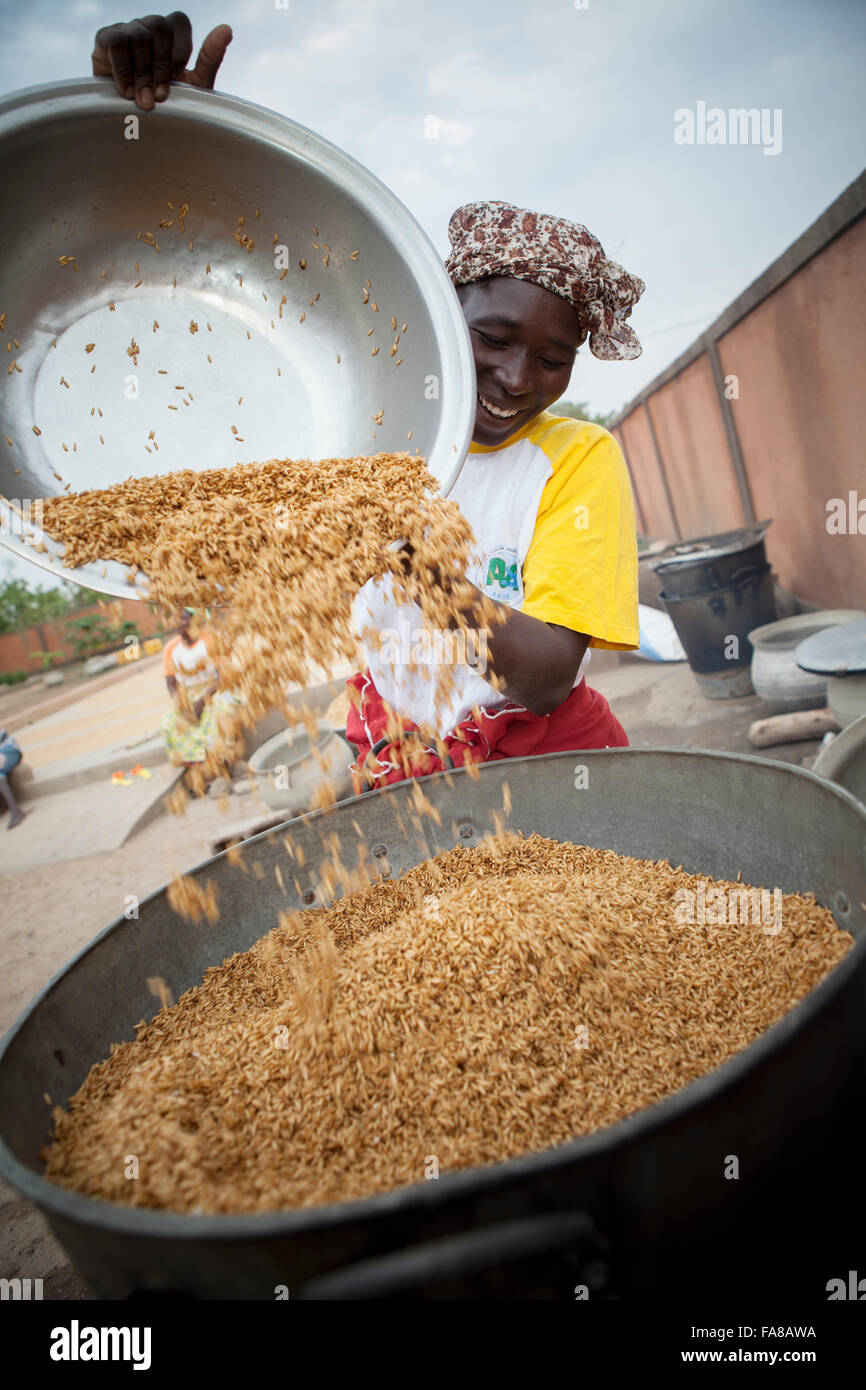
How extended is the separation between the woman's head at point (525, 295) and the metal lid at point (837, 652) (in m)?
1.86

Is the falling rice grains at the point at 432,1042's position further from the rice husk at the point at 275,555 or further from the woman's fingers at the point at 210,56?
the woman's fingers at the point at 210,56

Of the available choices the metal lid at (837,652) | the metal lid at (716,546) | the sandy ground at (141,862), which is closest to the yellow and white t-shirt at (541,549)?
the metal lid at (837,652)

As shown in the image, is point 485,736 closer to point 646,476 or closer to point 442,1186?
point 442,1186

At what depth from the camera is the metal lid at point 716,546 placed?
18.4ft

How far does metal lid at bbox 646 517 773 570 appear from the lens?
5.61 metres

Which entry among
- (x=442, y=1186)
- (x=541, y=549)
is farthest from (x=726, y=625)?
(x=442, y=1186)

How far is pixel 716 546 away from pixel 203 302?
17.9 ft

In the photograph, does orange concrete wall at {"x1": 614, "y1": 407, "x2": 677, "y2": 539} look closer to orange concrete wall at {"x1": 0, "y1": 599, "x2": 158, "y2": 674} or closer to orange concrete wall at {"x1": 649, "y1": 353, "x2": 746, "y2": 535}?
orange concrete wall at {"x1": 649, "y1": 353, "x2": 746, "y2": 535}

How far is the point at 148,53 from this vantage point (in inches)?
59.1

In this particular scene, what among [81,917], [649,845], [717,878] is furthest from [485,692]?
[81,917]

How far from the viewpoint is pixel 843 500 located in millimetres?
5273
